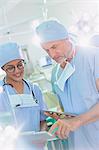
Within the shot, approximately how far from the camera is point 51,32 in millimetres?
1531

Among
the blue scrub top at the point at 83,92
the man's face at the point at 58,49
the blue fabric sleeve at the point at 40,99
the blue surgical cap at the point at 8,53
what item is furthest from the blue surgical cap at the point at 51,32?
the blue fabric sleeve at the point at 40,99

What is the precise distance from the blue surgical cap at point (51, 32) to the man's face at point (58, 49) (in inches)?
0.9

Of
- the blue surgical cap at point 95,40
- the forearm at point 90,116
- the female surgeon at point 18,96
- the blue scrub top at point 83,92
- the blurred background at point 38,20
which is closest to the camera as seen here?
the forearm at point 90,116

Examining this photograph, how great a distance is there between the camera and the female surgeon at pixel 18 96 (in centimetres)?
168

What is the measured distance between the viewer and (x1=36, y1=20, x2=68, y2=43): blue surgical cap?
4.99 feet

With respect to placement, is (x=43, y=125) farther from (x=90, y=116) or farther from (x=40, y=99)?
(x=90, y=116)

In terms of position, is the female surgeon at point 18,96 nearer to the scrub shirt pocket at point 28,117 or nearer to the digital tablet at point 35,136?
the scrub shirt pocket at point 28,117

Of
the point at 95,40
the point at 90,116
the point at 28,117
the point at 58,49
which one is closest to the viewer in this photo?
the point at 90,116

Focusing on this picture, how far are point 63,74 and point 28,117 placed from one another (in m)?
0.35

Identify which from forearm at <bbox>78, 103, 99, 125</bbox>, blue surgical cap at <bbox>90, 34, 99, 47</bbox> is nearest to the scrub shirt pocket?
forearm at <bbox>78, 103, 99, 125</bbox>

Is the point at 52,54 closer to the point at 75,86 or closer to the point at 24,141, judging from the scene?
the point at 75,86

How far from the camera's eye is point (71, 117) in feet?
4.84

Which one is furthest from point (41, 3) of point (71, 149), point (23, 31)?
point (71, 149)

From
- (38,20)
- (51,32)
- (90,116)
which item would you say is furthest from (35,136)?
(38,20)
